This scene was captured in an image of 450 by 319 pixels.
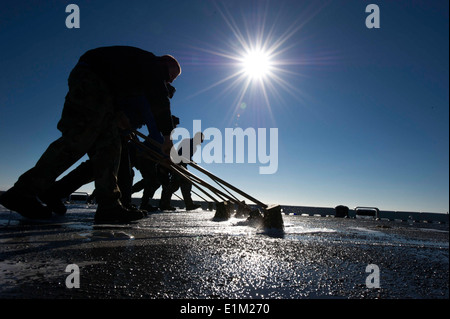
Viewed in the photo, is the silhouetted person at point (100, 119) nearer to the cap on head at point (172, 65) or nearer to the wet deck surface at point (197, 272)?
the cap on head at point (172, 65)

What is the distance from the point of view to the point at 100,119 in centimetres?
275

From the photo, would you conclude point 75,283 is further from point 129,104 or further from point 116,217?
point 129,104

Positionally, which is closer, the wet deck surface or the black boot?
the wet deck surface

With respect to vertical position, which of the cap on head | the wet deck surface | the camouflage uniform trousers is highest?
the cap on head

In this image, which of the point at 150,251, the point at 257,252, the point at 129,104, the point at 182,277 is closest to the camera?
the point at 182,277

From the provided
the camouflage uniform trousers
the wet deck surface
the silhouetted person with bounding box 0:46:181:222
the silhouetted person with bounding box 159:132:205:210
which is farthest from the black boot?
the silhouetted person with bounding box 159:132:205:210

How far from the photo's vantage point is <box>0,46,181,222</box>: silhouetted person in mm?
2561

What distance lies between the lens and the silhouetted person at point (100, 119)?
8.40 ft

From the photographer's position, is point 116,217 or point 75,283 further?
point 116,217

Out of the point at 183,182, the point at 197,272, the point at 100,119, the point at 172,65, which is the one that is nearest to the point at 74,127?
the point at 100,119

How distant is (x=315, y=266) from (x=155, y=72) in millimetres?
2568

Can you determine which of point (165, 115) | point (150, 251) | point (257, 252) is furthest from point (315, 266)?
point (165, 115)

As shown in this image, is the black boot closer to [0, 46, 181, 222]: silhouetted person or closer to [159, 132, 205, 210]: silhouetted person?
[0, 46, 181, 222]: silhouetted person
